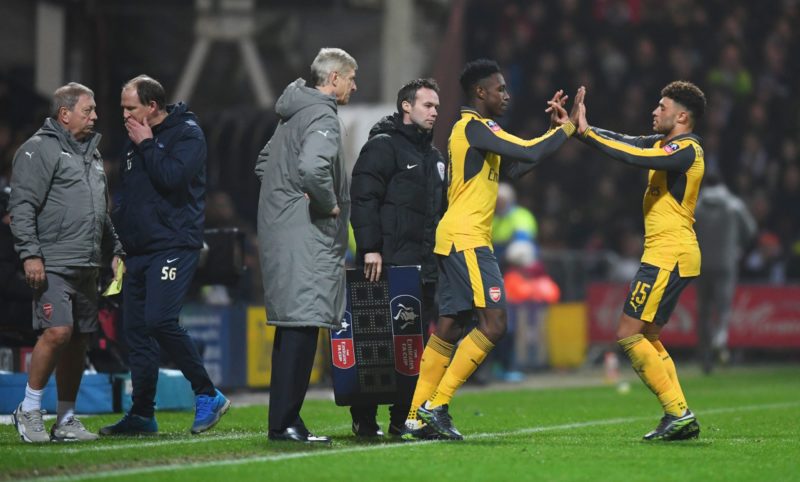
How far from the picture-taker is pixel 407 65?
63.2ft

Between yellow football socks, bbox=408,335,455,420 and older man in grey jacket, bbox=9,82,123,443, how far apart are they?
1.95m

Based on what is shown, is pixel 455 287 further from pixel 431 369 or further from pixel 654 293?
pixel 654 293

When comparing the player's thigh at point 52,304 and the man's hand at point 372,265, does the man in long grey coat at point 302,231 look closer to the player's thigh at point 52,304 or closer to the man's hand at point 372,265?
the man's hand at point 372,265

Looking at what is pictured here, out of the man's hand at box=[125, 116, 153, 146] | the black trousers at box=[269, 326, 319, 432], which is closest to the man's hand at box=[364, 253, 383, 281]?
the black trousers at box=[269, 326, 319, 432]

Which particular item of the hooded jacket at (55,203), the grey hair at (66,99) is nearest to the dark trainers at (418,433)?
the hooded jacket at (55,203)

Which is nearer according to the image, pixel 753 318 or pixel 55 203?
pixel 55 203

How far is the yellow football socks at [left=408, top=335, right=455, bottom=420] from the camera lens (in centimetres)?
880

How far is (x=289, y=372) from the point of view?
8.41 metres

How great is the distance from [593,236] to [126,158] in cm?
1503

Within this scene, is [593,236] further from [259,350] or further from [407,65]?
[259,350]

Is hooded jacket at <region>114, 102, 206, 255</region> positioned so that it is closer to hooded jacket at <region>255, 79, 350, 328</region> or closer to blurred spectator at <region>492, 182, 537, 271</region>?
hooded jacket at <region>255, 79, 350, 328</region>

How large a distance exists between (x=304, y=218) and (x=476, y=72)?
1.39 metres

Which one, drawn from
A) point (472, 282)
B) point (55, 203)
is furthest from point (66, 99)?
point (472, 282)

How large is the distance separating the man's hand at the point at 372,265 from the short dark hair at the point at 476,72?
111cm
